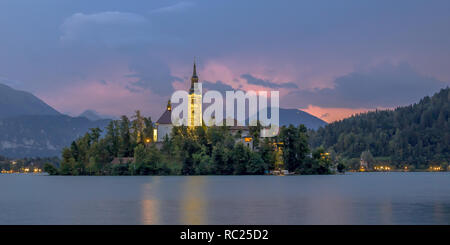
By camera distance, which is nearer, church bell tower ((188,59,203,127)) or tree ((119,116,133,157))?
tree ((119,116,133,157))

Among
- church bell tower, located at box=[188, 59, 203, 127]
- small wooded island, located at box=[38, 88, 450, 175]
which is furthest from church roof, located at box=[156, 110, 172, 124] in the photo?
small wooded island, located at box=[38, 88, 450, 175]

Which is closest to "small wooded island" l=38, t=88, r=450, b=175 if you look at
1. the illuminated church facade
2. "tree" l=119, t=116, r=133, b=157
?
"tree" l=119, t=116, r=133, b=157

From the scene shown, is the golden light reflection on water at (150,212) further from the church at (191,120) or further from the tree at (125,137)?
the church at (191,120)

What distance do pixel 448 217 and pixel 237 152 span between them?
95.4 metres

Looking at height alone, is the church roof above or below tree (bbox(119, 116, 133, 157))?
above

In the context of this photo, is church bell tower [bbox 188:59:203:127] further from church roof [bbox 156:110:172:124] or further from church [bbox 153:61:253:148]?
church roof [bbox 156:110:172:124]

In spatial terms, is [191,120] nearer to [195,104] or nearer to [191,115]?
[191,115]

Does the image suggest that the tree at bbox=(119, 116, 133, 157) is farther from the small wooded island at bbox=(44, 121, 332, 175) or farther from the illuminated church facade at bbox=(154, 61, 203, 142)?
the illuminated church facade at bbox=(154, 61, 203, 142)

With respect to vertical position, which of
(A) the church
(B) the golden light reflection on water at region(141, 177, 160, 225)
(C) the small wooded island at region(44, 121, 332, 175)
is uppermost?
(A) the church

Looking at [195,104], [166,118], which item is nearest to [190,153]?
[166,118]


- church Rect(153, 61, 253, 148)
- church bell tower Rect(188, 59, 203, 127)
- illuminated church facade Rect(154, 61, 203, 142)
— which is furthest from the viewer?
church bell tower Rect(188, 59, 203, 127)

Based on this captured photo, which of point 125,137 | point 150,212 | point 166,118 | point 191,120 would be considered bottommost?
point 150,212

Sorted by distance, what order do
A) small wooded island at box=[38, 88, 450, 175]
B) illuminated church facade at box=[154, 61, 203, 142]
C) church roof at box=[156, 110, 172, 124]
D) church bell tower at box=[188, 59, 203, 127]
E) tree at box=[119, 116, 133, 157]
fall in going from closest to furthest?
small wooded island at box=[38, 88, 450, 175], tree at box=[119, 116, 133, 157], illuminated church facade at box=[154, 61, 203, 142], church roof at box=[156, 110, 172, 124], church bell tower at box=[188, 59, 203, 127]
